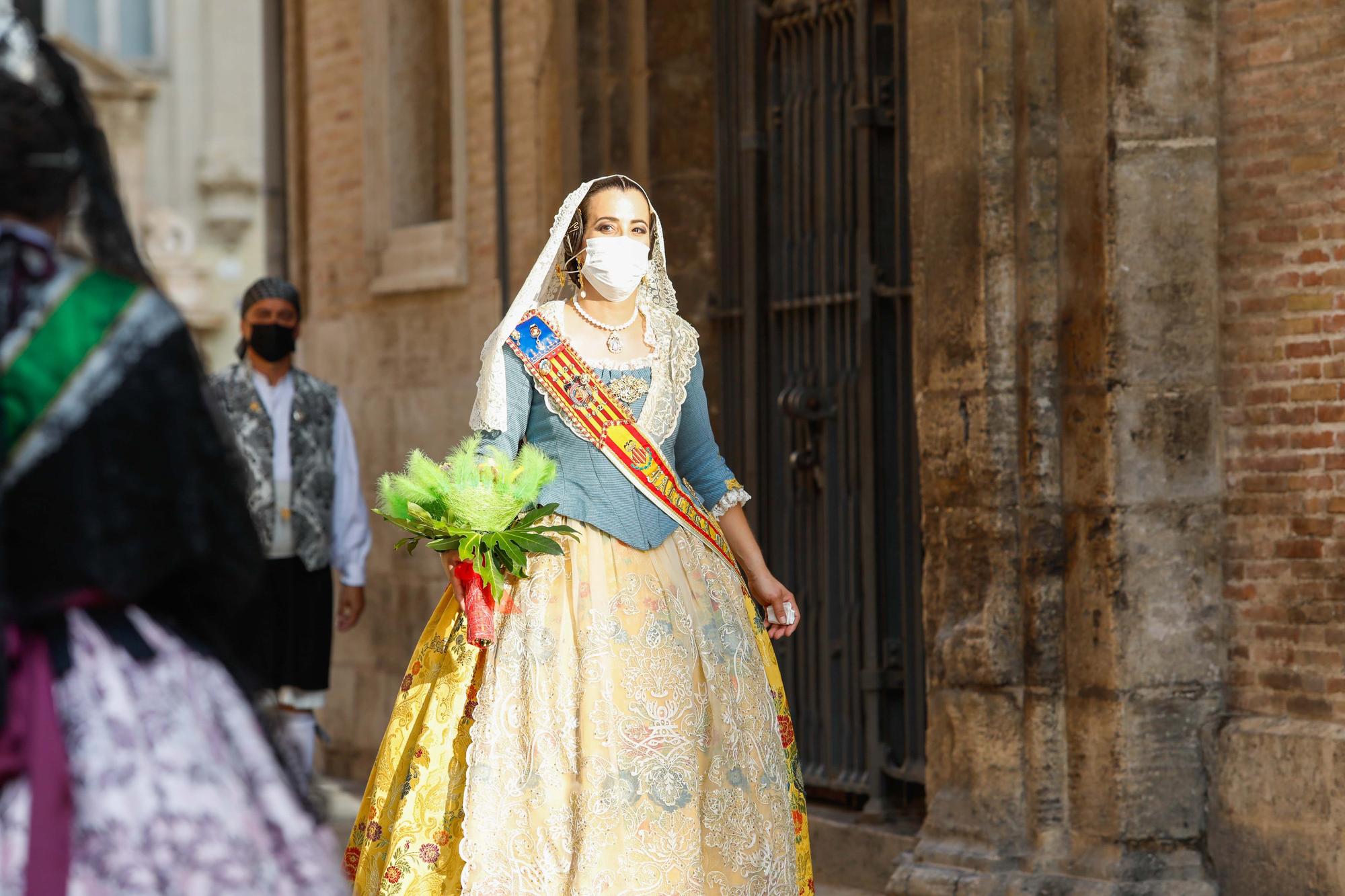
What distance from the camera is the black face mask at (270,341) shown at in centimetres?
810

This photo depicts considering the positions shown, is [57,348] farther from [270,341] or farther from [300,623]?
[300,623]

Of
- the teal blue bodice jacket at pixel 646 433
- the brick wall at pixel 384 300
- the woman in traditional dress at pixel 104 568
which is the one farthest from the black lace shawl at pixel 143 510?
the brick wall at pixel 384 300

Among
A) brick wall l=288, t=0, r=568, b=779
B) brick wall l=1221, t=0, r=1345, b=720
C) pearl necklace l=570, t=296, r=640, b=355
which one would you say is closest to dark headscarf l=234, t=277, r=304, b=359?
brick wall l=288, t=0, r=568, b=779

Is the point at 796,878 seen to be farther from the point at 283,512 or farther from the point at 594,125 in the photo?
the point at 594,125

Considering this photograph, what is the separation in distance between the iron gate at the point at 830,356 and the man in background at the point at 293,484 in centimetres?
164

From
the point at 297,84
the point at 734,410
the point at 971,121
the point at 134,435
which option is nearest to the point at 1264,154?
the point at 971,121

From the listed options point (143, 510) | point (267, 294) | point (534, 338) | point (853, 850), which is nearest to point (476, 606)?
point (534, 338)

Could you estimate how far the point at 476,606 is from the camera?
5199mm

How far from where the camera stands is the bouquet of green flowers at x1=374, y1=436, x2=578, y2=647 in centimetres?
514

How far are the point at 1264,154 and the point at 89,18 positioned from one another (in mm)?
29679

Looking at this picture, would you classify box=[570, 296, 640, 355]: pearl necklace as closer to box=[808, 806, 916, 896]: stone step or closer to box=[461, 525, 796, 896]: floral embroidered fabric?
box=[461, 525, 796, 896]: floral embroidered fabric

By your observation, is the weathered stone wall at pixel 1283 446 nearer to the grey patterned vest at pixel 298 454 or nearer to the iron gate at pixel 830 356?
the iron gate at pixel 830 356

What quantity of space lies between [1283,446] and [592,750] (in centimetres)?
247

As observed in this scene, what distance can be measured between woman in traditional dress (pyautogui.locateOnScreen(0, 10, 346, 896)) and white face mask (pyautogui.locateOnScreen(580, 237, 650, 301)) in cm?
276
